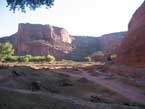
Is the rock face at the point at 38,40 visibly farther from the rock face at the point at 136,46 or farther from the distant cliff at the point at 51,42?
the rock face at the point at 136,46

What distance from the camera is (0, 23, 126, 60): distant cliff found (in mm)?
120950

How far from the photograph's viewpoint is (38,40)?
12588cm

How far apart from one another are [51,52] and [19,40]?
18.9 metres

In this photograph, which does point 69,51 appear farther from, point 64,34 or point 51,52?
point 64,34

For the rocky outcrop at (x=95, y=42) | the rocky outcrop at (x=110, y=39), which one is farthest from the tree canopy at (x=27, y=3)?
the rocky outcrop at (x=110, y=39)

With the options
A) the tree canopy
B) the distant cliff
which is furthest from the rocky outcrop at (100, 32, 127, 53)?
the tree canopy

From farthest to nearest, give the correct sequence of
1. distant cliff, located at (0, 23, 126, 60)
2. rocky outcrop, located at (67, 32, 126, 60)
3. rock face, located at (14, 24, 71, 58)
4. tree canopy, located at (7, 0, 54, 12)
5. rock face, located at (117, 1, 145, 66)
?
1. rocky outcrop, located at (67, 32, 126, 60)
2. distant cliff, located at (0, 23, 126, 60)
3. rock face, located at (14, 24, 71, 58)
4. rock face, located at (117, 1, 145, 66)
5. tree canopy, located at (7, 0, 54, 12)

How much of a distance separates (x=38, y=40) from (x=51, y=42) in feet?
23.2

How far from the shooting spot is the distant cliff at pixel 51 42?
397 feet

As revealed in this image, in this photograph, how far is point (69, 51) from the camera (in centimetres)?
12556

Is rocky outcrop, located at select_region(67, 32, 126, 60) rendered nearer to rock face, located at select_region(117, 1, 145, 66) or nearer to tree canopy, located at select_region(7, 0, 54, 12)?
rock face, located at select_region(117, 1, 145, 66)

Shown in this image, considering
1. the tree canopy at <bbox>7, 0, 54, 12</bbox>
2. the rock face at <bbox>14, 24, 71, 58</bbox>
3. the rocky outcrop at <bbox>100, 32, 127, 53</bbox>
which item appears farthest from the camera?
the rocky outcrop at <bbox>100, 32, 127, 53</bbox>

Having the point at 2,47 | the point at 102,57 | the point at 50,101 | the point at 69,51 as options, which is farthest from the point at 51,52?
the point at 50,101

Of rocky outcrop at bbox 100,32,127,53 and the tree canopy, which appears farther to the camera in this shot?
rocky outcrop at bbox 100,32,127,53
